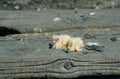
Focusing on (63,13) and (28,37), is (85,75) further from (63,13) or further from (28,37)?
(63,13)

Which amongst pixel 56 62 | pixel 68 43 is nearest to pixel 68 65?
pixel 56 62

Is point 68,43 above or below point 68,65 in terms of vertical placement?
above

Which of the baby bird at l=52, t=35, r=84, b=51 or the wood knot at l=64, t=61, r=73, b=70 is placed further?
the baby bird at l=52, t=35, r=84, b=51

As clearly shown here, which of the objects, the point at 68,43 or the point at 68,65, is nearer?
the point at 68,65

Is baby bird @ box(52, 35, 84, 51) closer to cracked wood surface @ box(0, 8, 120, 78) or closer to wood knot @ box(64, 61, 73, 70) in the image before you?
cracked wood surface @ box(0, 8, 120, 78)

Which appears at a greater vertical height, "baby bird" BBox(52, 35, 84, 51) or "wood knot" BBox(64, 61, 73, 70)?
"baby bird" BBox(52, 35, 84, 51)

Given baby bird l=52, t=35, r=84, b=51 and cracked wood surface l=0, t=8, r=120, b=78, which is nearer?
cracked wood surface l=0, t=8, r=120, b=78

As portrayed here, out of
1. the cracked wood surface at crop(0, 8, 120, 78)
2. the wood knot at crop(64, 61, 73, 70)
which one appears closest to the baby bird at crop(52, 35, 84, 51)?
the cracked wood surface at crop(0, 8, 120, 78)

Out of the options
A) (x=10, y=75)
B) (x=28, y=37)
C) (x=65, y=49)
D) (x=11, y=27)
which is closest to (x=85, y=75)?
(x=65, y=49)

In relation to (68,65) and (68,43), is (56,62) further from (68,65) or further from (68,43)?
(68,43)

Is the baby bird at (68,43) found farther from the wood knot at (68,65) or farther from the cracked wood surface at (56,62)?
the wood knot at (68,65)

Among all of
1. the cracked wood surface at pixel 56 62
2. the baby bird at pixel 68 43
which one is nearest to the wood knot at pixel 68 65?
the cracked wood surface at pixel 56 62
